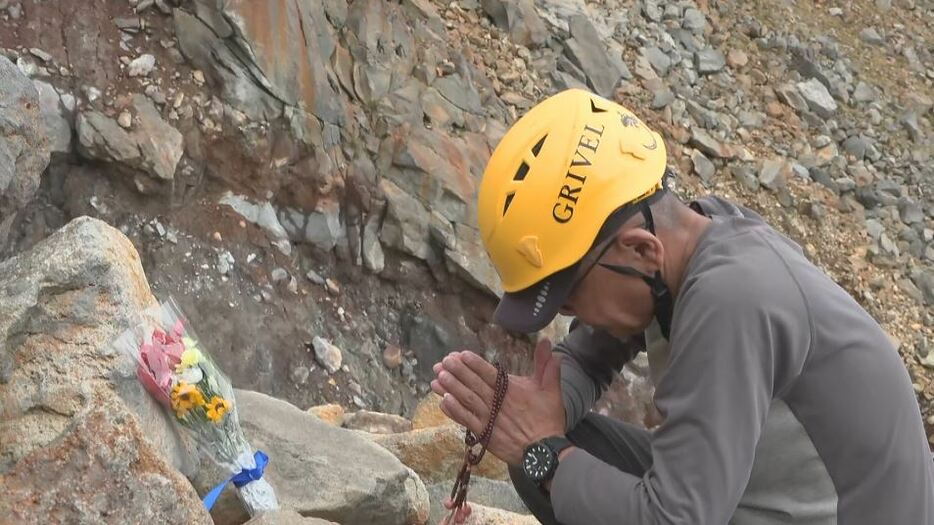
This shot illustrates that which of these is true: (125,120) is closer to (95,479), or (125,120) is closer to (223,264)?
(223,264)

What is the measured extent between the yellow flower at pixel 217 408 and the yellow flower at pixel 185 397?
0.04 meters

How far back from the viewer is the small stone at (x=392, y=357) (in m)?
9.05

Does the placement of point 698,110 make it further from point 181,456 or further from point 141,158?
point 181,456

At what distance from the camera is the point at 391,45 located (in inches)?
416

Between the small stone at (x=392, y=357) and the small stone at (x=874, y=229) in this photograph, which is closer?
the small stone at (x=392, y=357)

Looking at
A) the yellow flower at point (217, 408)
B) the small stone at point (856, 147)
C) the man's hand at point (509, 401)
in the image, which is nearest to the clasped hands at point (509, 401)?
the man's hand at point (509, 401)

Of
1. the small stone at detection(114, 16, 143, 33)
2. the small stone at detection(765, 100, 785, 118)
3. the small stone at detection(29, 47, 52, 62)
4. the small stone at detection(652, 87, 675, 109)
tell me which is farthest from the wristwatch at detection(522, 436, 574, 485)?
the small stone at detection(765, 100, 785, 118)

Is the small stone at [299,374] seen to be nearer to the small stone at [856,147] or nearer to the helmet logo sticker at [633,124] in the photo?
the helmet logo sticker at [633,124]

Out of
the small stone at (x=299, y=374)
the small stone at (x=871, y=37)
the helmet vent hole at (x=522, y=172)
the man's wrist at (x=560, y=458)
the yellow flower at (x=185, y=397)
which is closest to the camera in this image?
the helmet vent hole at (x=522, y=172)

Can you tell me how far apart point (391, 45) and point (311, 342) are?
3649 mm

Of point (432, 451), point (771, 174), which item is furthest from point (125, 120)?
point (771, 174)

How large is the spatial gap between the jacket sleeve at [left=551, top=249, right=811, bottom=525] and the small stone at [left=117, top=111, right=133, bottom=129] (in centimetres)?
595

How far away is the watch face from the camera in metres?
3.34

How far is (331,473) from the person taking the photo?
15.1ft
